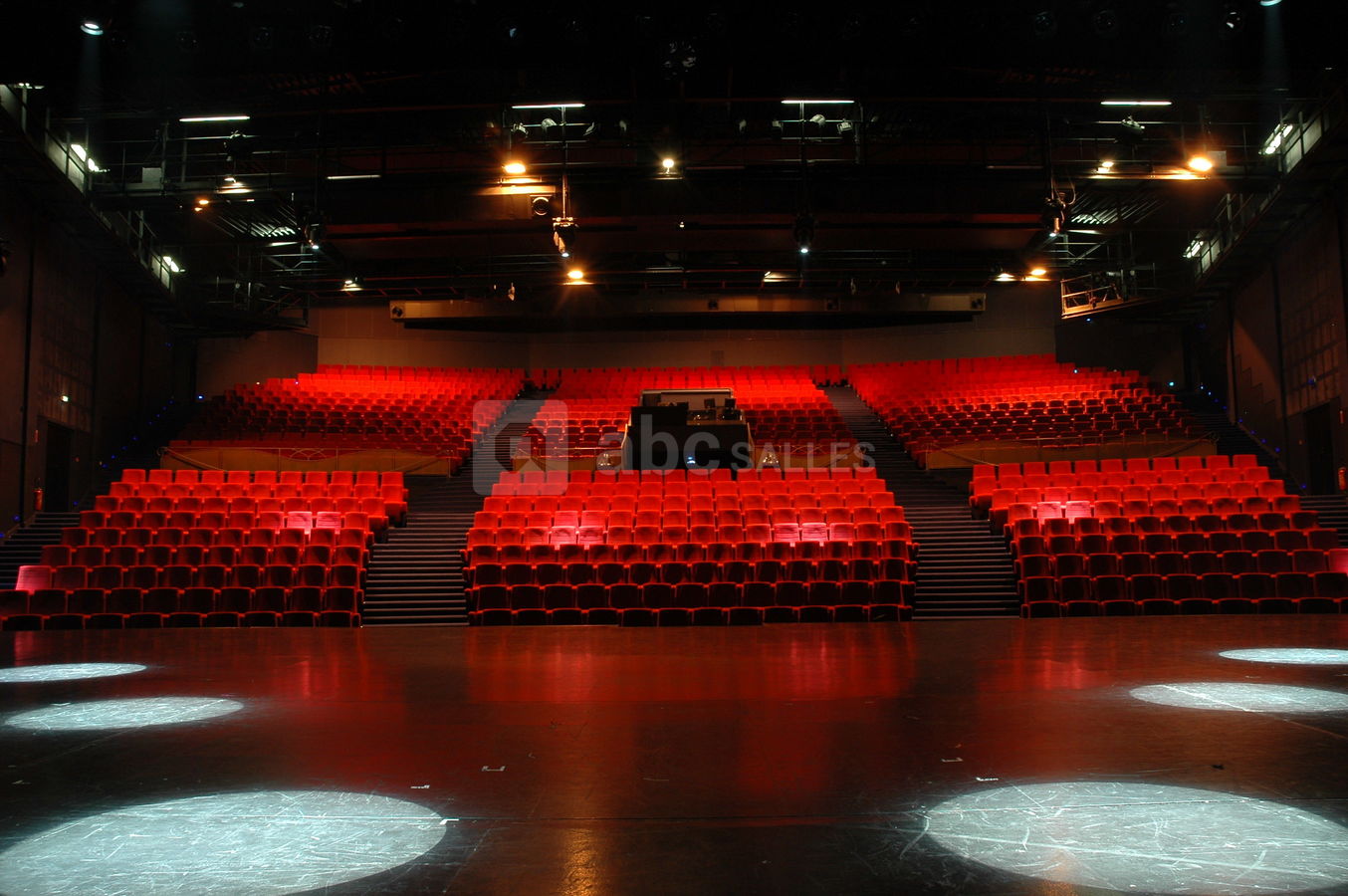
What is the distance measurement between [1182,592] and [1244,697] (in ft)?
16.6

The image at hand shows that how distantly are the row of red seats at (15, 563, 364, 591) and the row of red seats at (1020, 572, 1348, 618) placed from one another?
6.32 m

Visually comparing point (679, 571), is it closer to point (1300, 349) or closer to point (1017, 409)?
point (1017, 409)

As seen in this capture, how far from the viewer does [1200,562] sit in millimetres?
8539

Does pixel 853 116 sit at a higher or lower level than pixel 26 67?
higher

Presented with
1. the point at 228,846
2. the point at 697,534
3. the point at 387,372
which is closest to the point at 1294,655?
the point at 228,846

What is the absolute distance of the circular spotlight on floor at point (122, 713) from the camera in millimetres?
3404

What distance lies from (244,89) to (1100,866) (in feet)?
37.4

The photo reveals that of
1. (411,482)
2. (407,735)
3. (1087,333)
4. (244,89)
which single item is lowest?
(407,735)

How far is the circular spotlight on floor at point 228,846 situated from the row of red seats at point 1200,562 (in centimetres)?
762

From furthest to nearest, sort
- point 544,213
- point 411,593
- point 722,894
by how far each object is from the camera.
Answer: point 544,213 → point 411,593 → point 722,894

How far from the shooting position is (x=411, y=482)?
12656 millimetres

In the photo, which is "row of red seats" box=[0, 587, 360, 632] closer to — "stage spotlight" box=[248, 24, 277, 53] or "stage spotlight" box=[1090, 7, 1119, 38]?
"stage spotlight" box=[248, 24, 277, 53]

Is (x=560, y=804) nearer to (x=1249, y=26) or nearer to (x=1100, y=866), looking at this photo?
(x=1100, y=866)

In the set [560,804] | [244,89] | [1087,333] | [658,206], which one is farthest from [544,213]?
[1087,333]
